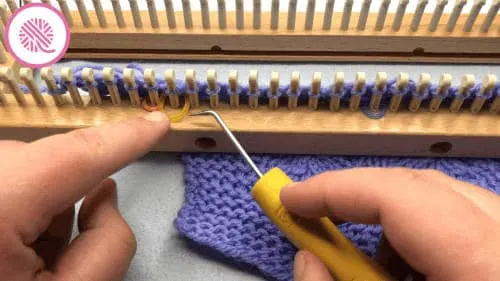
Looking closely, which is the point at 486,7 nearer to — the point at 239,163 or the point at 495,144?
the point at 495,144

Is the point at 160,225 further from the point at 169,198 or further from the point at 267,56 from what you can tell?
the point at 267,56

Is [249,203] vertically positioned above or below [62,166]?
below

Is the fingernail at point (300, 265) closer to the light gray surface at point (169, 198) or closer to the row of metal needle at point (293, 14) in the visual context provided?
the light gray surface at point (169, 198)

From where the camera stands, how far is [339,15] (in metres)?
1.03

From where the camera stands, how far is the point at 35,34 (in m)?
0.95

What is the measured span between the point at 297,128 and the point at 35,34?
42cm

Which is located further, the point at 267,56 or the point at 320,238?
the point at 267,56

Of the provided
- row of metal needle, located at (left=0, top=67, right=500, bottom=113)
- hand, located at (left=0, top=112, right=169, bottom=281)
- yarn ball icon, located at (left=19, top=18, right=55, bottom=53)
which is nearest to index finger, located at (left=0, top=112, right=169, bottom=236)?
hand, located at (left=0, top=112, right=169, bottom=281)

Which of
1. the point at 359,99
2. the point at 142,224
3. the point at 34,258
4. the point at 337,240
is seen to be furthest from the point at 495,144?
the point at 34,258

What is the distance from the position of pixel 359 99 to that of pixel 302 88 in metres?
0.09

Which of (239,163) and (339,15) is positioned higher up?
(339,15)

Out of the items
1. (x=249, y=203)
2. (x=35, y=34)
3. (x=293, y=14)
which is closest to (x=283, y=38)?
(x=293, y=14)

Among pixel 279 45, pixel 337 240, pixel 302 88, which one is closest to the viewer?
pixel 337 240

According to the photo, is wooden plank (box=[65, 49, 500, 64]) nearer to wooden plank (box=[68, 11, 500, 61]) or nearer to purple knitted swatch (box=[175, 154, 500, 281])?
wooden plank (box=[68, 11, 500, 61])
